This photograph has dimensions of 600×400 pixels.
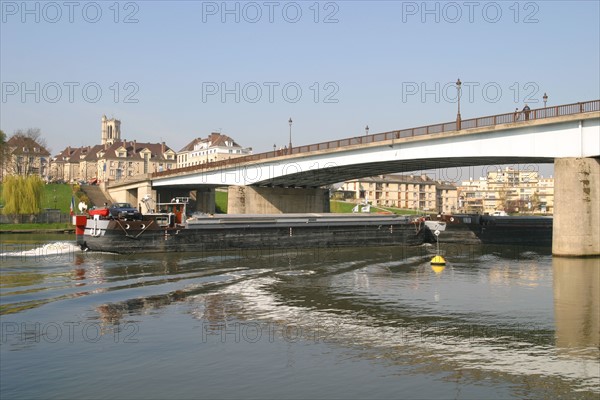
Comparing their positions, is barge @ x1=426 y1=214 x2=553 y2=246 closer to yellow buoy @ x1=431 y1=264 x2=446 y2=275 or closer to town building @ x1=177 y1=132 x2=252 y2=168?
yellow buoy @ x1=431 y1=264 x2=446 y2=275

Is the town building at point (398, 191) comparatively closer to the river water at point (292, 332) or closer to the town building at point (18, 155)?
the town building at point (18, 155)

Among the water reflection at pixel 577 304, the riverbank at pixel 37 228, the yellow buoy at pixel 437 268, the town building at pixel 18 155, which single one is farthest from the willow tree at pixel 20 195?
the water reflection at pixel 577 304

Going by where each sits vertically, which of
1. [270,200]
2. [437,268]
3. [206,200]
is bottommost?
[437,268]

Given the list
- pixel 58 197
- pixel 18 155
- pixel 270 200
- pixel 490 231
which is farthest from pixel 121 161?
pixel 490 231

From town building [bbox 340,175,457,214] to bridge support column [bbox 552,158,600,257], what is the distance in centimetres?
12806

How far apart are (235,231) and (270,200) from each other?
1021 inches

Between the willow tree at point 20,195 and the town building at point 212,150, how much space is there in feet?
287

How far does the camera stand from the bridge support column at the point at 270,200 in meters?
73.1

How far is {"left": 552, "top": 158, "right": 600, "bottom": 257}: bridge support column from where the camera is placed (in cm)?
4088

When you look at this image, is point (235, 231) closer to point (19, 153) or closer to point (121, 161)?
point (19, 153)

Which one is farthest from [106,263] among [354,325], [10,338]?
[354,325]

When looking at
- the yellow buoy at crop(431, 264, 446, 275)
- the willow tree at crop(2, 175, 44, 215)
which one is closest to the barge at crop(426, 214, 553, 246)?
the yellow buoy at crop(431, 264, 446, 275)

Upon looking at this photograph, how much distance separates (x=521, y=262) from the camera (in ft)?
141

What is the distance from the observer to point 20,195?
82.2 metres
